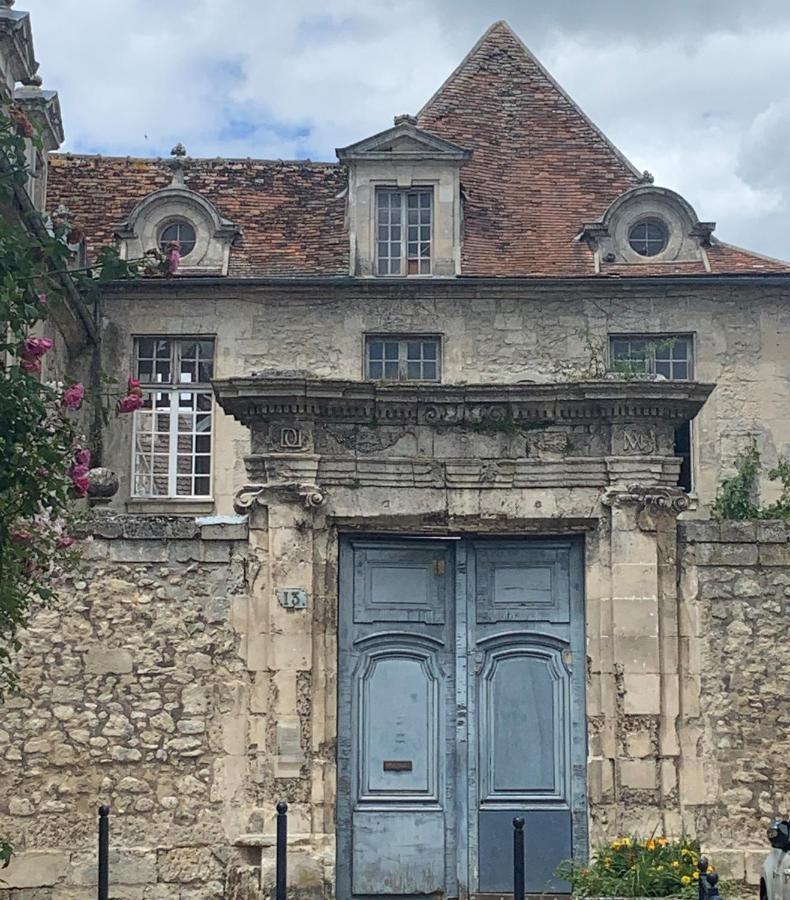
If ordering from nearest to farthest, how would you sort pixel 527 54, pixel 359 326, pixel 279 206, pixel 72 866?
pixel 72 866
pixel 359 326
pixel 279 206
pixel 527 54

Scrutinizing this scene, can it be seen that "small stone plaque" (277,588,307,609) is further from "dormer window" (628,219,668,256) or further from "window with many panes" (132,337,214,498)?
"dormer window" (628,219,668,256)

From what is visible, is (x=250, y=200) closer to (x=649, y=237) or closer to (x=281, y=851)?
(x=649, y=237)

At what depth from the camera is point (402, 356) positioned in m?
18.4

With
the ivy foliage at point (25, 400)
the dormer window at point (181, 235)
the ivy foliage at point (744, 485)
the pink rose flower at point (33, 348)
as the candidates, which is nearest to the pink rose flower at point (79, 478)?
the ivy foliage at point (25, 400)

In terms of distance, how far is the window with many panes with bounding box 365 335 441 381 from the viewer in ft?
60.2

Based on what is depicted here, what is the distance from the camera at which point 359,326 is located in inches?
721

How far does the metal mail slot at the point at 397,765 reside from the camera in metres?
8.97

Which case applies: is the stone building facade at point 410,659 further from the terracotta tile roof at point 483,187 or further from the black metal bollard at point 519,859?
the terracotta tile roof at point 483,187

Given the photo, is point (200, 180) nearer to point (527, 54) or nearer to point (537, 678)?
point (527, 54)

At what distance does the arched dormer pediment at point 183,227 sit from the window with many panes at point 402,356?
2.29m

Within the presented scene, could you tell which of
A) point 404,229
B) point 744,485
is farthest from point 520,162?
point 744,485

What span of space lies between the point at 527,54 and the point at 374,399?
1403 centimetres

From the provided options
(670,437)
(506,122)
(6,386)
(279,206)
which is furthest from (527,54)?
(6,386)

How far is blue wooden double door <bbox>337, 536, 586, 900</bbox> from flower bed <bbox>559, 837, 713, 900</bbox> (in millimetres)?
426
